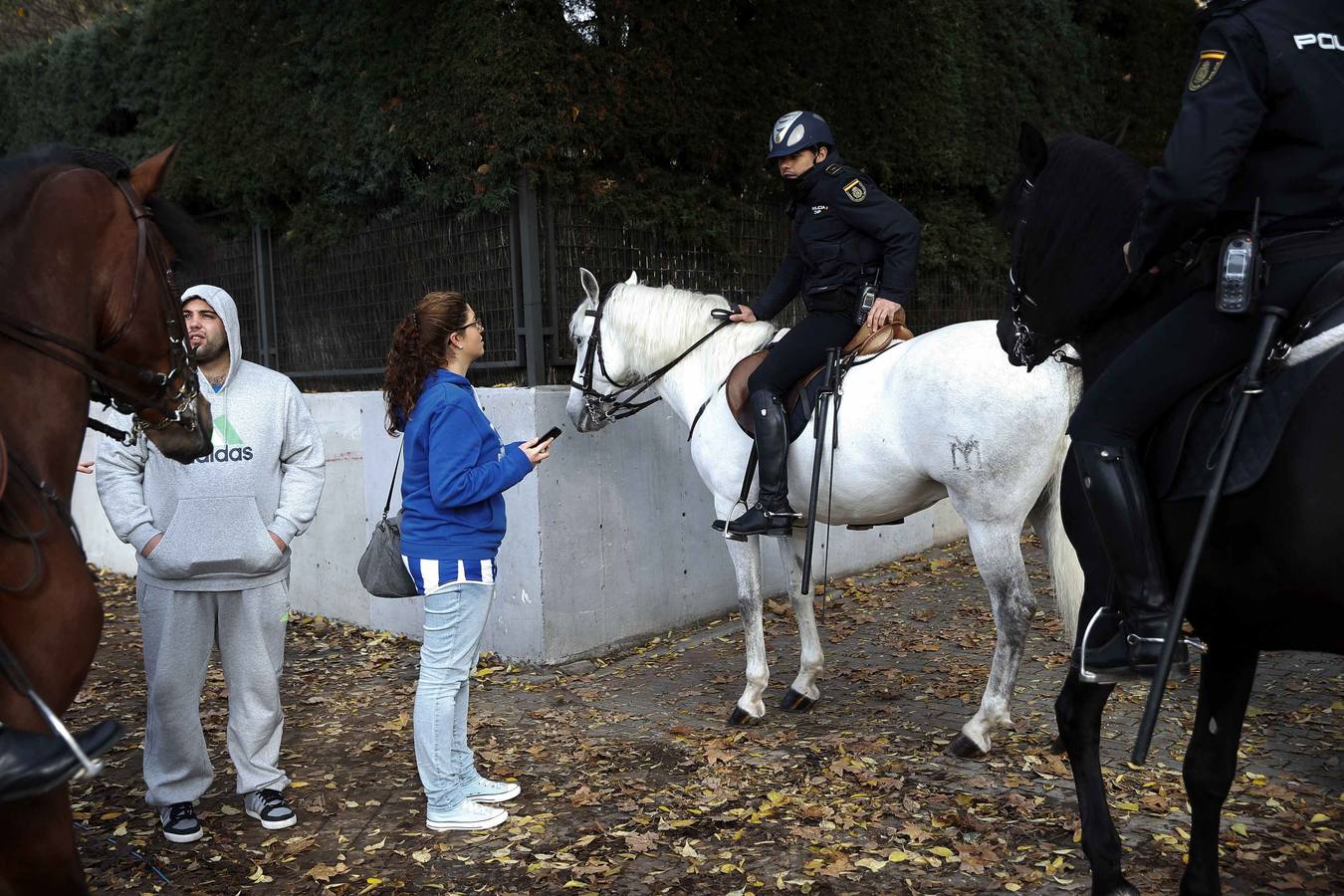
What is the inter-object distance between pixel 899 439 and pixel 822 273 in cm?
105

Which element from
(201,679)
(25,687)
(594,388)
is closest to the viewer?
(25,687)

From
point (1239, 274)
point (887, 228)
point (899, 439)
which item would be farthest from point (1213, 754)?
point (887, 228)

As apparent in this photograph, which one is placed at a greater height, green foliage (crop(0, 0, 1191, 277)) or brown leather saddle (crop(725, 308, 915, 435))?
green foliage (crop(0, 0, 1191, 277))

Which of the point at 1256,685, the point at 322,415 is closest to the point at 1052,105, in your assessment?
the point at 1256,685

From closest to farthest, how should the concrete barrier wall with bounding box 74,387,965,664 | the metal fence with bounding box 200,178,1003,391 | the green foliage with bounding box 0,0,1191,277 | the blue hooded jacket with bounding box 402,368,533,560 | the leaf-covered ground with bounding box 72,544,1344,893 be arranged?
the leaf-covered ground with bounding box 72,544,1344,893, the blue hooded jacket with bounding box 402,368,533,560, the concrete barrier wall with bounding box 74,387,965,664, the green foliage with bounding box 0,0,1191,277, the metal fence with bounding box 200,178,1003,391

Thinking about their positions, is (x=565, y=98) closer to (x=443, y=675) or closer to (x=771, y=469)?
(x=771, y=469)

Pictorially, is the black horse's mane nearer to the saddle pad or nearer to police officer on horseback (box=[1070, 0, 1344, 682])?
police officer on horseback (box=[1070, 0, 1344, 682])

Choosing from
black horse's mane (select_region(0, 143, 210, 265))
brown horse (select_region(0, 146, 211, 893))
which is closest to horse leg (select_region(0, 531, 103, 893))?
brown horse (select_region(0, 146, 211, 893))

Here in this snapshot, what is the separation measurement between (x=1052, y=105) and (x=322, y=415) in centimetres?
Result: 800

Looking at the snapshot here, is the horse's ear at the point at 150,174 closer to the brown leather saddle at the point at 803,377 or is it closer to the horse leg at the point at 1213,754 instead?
the brown leather saddle at the point at 803,377

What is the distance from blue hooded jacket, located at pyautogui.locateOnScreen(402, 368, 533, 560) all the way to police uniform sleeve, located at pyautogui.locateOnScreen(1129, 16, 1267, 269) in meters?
2.55

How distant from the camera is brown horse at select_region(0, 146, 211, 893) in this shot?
2.45m

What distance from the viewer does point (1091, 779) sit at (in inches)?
144

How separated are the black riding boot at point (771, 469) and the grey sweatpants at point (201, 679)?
2380mm
